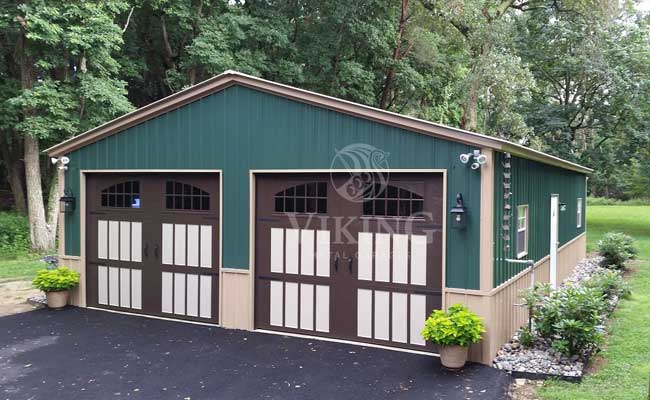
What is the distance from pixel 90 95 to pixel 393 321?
9.87 meters

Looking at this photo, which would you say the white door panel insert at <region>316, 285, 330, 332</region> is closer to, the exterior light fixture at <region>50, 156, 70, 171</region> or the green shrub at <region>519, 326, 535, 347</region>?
the green shrub at <region>519, 326, 535, 347</region>

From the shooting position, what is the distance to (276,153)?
7.09 m

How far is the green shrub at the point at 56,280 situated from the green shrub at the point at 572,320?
6810 millimetres

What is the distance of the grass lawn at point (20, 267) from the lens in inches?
453

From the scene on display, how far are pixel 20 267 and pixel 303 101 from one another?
9.24 meters

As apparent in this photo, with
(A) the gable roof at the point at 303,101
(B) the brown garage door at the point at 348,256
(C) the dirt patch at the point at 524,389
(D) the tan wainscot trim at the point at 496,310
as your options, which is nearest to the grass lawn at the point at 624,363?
(C) the dirt patch at the point at 524,389

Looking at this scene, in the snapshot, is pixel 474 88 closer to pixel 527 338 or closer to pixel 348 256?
pixel 348 256

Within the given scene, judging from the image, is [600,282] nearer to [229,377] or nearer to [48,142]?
[229,377]

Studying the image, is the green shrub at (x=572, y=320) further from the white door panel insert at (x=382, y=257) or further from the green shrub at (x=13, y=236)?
the green shrub at (x=13, y=236)

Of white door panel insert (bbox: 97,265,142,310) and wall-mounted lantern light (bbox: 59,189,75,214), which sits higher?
wall-mounted lantern light (bbox: 59,189,75,214)

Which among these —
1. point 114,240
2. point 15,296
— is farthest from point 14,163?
point 114,240

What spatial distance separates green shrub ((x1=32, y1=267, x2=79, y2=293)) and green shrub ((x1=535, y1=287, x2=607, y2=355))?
6810mm

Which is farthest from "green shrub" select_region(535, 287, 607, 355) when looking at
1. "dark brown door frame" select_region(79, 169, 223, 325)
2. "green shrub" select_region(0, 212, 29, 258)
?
"green shrub" select_region(0, 212, 29, 258)

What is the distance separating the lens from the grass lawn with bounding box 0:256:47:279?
11.5m
